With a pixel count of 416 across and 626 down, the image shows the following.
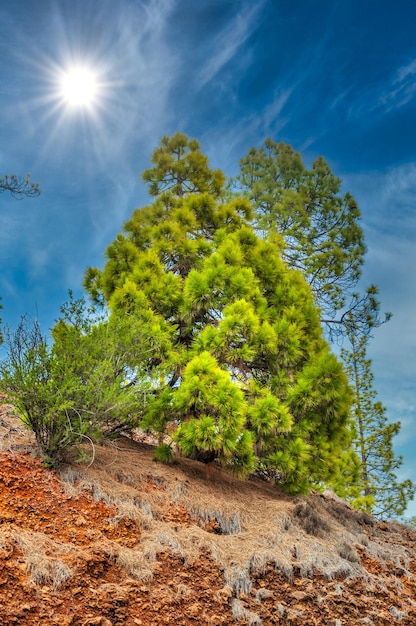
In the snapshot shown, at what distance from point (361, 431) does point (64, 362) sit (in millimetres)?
12199

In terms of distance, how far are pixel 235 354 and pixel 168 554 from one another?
2.85 m

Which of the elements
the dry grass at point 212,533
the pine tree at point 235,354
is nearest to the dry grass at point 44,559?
the dry grass at point 212,533

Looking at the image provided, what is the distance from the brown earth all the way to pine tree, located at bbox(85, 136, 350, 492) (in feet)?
2.04

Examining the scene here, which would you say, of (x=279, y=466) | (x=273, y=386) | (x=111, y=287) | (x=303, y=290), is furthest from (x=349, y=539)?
(x=111, y=287)

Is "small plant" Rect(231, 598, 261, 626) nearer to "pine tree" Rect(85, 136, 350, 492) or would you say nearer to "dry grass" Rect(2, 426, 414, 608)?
"dry grass" Rect(2, 426, 414, 608)

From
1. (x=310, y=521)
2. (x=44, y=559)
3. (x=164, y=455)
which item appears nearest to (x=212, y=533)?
(x=164, y=455)

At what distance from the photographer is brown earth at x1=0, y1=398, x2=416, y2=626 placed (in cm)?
341

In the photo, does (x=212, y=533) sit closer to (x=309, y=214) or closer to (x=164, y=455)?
(x=164, y=455)

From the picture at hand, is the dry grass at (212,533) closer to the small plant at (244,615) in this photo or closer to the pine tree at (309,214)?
the small plant at (244,615)

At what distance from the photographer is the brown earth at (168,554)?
11.2 feet

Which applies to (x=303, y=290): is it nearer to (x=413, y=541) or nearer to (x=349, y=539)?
(x=349, y=539)

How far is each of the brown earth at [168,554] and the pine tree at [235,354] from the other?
2.04ft

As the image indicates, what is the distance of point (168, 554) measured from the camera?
4145mm

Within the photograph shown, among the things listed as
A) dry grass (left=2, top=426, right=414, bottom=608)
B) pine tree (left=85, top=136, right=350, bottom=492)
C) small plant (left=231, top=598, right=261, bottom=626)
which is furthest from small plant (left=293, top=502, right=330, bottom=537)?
small plant (left=231, top=598, right=261, bottom=626)
